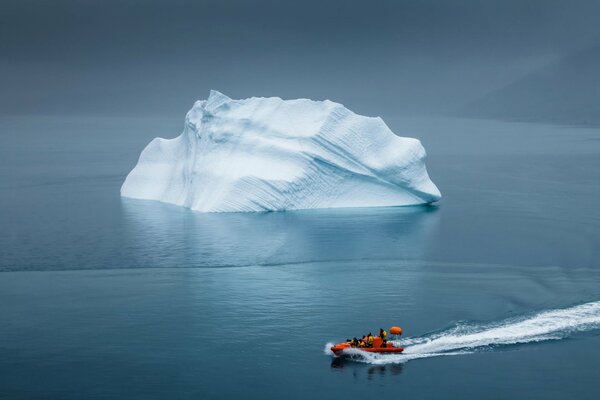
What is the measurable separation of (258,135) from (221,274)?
11.1 meters

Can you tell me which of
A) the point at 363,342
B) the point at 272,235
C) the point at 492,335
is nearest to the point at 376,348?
the point at 363,342

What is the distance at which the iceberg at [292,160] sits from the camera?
35.0 meters

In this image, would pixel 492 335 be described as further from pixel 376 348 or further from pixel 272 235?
pixel 272 235

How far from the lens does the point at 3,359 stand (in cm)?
1930

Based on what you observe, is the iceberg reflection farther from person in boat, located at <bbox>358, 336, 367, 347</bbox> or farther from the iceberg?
person in boat, located at <bbox>358, 336, 367, 347</bbox>

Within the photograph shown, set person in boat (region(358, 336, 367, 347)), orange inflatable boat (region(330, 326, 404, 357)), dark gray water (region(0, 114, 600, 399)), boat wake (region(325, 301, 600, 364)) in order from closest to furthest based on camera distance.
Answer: dark gray water (region(0, 114, 600, 399)), orange inflatable boat (region(330, 326, 404, 357)), person in boat (region(358, 336, 367, 347)), boat wake (region(325, 301, 600, 364))

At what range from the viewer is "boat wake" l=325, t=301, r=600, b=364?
19.8 meters

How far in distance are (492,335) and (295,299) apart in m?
5.46

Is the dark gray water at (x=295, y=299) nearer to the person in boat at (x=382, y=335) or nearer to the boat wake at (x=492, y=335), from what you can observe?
the boat wake at (x=492, y=335)

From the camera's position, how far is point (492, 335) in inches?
819

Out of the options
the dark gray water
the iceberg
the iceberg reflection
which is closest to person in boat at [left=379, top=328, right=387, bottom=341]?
the dark gray water

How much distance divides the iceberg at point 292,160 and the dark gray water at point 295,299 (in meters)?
1.00

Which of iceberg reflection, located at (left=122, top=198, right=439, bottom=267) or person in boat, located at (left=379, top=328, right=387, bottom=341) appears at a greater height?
iceberg reflection, located at (left=122, top=198, right=439, bottom=267)

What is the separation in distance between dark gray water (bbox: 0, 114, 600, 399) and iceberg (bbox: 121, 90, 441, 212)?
39.5 inches
